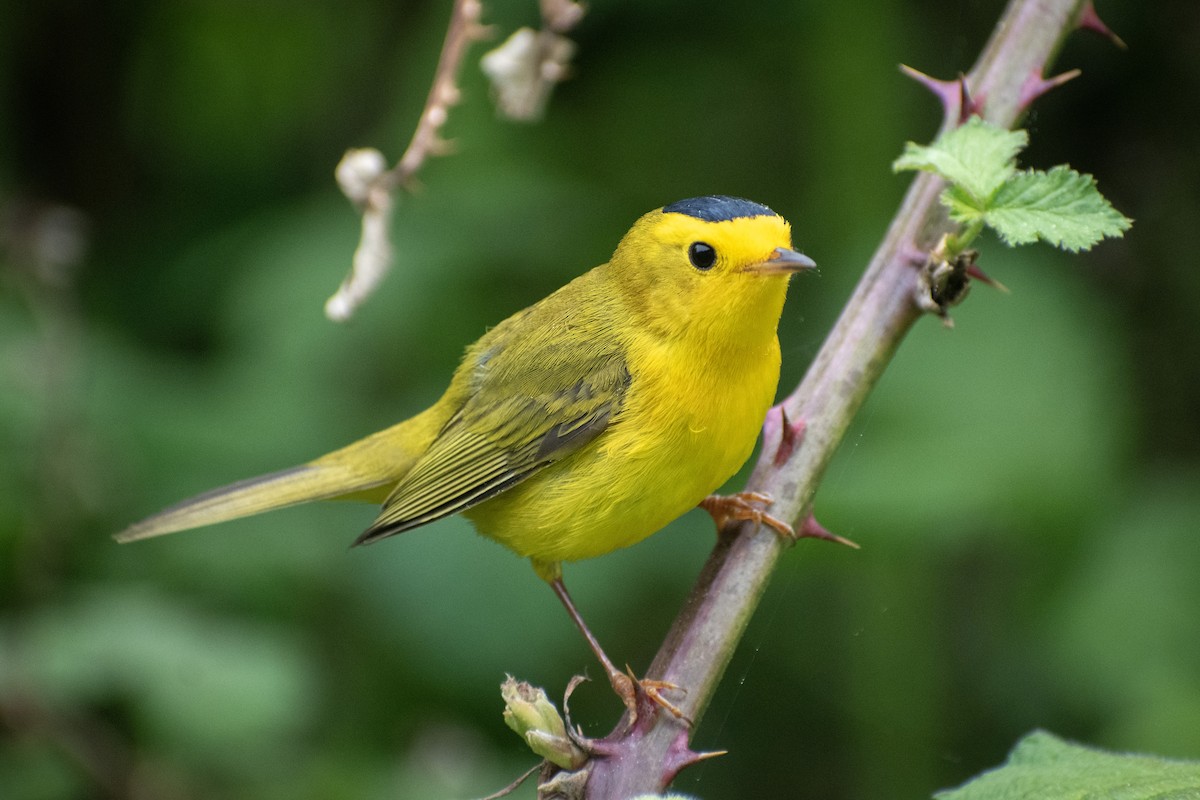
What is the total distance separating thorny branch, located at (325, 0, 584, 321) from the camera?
7.98 ft

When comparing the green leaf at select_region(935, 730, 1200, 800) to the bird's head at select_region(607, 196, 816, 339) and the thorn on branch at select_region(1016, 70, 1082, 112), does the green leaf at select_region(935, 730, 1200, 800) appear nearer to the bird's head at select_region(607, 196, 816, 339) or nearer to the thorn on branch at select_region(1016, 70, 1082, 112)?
the bird's head at select_region(607, 196, 816, 339)

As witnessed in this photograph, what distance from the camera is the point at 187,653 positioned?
3768 millimetres

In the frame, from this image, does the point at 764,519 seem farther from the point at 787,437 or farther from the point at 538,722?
the point at 538,722

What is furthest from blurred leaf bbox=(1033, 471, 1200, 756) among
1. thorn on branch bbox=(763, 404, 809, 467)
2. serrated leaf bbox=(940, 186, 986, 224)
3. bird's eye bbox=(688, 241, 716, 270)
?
serrated leaf bbox=(940, 186, 986, 224)

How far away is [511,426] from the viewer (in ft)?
10.2

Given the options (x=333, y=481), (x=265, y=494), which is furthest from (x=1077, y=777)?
(x=265, y=494)

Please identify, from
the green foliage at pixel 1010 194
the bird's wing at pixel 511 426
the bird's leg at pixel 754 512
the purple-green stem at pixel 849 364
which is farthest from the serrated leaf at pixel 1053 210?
the bird's wing at pixel 511 426

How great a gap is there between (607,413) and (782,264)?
2.10 ft

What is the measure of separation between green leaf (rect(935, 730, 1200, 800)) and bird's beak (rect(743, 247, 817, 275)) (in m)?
0.89

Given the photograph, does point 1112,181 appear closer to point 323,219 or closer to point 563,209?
point 563,209

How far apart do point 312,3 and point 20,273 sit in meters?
1.84

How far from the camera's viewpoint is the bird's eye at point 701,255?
2.60 metres

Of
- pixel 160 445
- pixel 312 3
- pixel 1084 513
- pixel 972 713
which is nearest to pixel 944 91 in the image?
pixel 1084 513

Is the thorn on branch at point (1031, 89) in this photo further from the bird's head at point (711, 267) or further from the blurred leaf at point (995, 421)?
the blurred leaf at point (995, 421)
